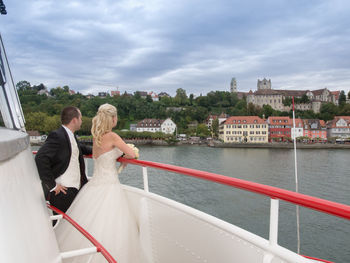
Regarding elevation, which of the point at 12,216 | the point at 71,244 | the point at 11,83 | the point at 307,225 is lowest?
the point at 307,225

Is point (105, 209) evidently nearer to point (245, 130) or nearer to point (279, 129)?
point (245, 130)

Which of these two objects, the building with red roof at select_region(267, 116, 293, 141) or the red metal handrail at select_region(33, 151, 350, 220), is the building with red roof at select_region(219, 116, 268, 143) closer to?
the building with red roof at select_region(267, 116, 293, 141)

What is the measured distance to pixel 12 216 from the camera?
3.05 ft

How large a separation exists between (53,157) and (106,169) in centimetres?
48

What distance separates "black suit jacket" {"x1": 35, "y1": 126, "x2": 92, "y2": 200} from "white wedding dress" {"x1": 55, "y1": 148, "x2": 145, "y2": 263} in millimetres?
276

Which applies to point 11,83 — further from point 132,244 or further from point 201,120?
point 201,120

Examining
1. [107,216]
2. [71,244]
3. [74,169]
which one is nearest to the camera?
[71,244]

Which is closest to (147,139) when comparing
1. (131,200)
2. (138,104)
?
(138,104)

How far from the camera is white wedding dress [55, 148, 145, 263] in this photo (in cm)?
251

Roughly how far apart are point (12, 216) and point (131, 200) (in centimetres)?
224

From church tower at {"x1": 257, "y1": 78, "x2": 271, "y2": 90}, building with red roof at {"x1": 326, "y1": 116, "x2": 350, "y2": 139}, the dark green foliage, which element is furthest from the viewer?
church tower at {"x1": 257, "y1": 78, "x2": 271, "y2": 90}

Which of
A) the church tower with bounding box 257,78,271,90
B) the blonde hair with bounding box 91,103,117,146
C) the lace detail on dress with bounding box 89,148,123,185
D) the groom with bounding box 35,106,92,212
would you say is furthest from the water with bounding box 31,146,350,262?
the church tower with bounding box 257,78,271,90

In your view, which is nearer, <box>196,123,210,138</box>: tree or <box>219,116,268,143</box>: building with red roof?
<box>219,116,268,143</box>: building with red roof

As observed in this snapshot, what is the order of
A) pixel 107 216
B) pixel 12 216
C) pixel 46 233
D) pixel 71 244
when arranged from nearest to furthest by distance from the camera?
pixel 12 216 → pixel 46 233 → pixel 71 244 → pixel 107 216
